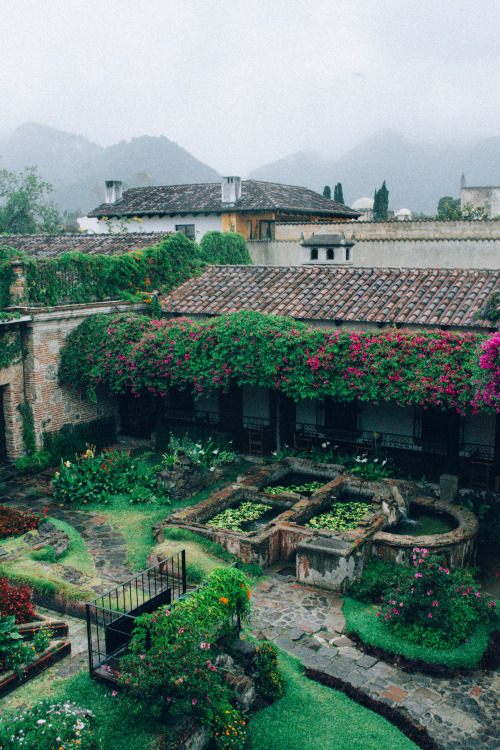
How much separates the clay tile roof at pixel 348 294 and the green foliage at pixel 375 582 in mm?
5851

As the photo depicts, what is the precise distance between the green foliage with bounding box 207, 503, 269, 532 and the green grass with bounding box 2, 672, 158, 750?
5.04m

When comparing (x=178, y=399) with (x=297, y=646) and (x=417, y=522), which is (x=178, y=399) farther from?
(x=297, y=646)

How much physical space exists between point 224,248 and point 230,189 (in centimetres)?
845

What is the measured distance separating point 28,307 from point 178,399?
4.83 meters

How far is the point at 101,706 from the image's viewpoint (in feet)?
22.4

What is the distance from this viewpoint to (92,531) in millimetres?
12961

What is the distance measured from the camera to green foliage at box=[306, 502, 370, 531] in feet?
40.4

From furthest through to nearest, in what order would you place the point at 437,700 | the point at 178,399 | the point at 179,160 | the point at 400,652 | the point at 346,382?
the point at 179,160 → the point at 178,399 → the point at 346,382 → the point at 400,652 → the point at 437,700

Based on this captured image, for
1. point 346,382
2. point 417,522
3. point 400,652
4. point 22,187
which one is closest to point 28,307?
point 346,382

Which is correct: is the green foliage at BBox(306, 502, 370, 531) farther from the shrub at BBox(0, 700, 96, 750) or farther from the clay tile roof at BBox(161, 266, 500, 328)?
the shrub at BBox(0, 700, 96, 750)

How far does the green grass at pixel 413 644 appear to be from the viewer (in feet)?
28.6

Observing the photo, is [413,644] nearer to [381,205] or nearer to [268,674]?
[268,674]

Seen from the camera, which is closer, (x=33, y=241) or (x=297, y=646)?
(x=297, y=646)

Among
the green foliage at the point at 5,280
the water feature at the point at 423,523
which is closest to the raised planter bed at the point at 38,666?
the water feature at the point at 423,523
